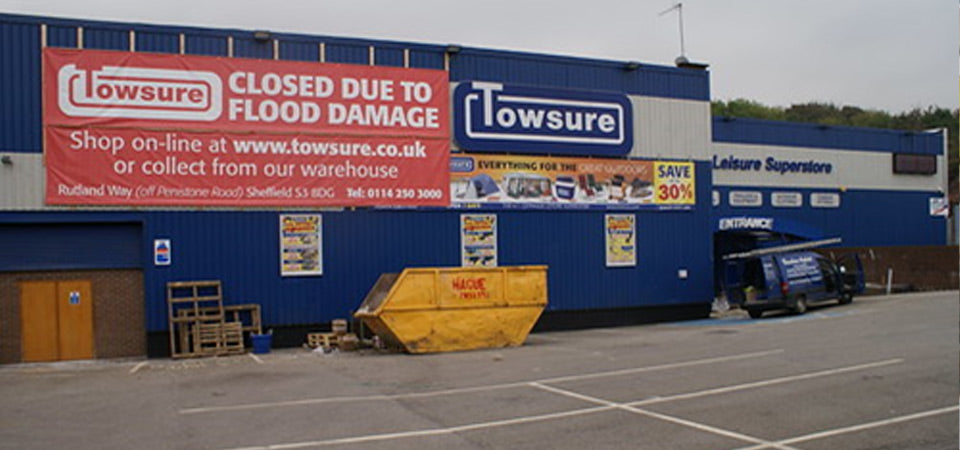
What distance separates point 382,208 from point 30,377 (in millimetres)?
8966

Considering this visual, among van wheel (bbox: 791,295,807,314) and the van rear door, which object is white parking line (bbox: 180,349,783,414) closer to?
van wheel (bbox: 791,295,807,314)

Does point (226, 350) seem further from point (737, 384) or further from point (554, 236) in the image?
point (737, 384)

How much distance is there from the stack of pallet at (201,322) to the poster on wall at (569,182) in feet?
21.6

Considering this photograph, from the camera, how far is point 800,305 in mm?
25328

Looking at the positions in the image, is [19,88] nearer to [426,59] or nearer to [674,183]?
[426,59]

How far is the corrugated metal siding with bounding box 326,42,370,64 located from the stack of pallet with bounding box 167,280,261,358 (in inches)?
254

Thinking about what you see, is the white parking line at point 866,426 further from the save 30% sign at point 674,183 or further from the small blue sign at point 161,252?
the save 30% sign at point 674,183

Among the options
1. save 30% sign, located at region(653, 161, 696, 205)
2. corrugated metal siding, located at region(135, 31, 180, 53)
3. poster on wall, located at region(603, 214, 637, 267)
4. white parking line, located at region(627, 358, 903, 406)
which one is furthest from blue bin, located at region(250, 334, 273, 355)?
save 30% sign, located at region(653, 161, 696, 205)

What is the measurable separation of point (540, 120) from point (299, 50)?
7.00 m

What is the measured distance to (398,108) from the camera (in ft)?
73.1

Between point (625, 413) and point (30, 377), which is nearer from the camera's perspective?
point (625, 413)

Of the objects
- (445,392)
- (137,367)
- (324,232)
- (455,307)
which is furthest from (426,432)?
(324,232)

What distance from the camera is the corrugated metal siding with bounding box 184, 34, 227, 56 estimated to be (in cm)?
2033

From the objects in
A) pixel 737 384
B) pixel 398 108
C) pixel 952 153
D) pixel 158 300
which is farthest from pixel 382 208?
pixel 952 153
